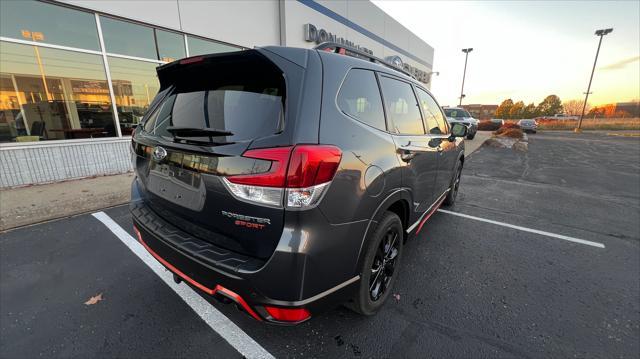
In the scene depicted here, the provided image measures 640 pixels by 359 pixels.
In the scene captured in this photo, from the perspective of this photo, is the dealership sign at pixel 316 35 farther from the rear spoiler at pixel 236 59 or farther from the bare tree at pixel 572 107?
the bare tree at pixel 572 107

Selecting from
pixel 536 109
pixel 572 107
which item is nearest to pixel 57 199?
pixel 536 109

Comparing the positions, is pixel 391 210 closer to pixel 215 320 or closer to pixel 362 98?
pixel 362 98

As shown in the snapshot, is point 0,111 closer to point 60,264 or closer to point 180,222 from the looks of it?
point 60,264

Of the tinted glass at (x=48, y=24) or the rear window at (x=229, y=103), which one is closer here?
the rear window at (x=229, y=103)

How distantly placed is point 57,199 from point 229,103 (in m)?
5.26

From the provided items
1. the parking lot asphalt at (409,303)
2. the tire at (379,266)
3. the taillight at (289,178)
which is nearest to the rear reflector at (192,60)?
the taillight at (289,178)

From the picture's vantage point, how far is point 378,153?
5.99ft

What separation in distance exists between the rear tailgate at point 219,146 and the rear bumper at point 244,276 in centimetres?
7

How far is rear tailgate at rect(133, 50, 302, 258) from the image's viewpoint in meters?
1.42

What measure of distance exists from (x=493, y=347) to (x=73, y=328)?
313cm

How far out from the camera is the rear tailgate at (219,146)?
1.42m

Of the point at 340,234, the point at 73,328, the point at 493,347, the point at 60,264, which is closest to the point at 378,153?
the point at 340,234

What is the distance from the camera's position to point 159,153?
182 centimetres

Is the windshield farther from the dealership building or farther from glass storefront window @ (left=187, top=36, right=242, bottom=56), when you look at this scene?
glass storefront window @ (left=187, top=36, right=242, bottom=56)
